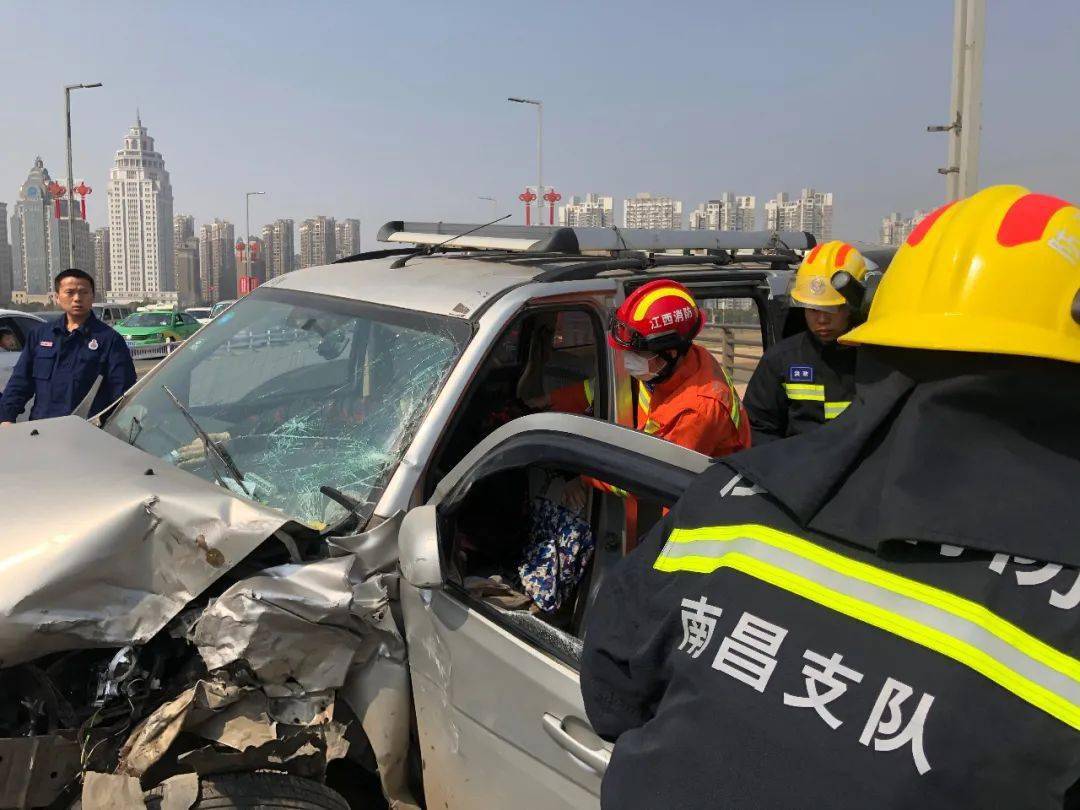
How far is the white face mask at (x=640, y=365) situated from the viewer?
3.16 metres

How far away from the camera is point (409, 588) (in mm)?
2328

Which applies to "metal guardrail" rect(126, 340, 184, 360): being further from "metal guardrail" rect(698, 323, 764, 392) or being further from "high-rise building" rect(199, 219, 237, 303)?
"high-rise building" rect(199, 219, 237, 303)

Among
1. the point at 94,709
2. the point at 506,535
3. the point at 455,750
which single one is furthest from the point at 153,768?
the point at 506,535

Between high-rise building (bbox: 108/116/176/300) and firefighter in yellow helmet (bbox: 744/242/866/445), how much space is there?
8136 cm

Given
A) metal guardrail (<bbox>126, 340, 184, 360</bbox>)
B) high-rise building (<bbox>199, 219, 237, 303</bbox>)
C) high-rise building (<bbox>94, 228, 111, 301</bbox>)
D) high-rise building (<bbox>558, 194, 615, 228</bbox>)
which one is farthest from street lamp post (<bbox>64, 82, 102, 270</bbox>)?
high-rise building (<bbox>94, 228, 111, 301</bbox>)

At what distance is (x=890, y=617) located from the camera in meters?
0.92

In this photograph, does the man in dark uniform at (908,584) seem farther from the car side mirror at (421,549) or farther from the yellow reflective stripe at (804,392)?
the yellow reflective stripe at (804,392)

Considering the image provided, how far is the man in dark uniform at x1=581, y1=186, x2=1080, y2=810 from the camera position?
0.85 meters

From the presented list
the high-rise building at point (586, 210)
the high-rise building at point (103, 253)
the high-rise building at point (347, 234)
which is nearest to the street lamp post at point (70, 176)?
the high-rise building at point (586, 210)

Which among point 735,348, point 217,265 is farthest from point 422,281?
point 217,265

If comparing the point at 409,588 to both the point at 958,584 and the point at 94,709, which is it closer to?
the point at 94,709

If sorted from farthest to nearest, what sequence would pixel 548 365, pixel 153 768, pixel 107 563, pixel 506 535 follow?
pixel 548 365 → pixel 506 535 → pixel 107 563 → pixel 153 768

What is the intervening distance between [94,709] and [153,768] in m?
0.23

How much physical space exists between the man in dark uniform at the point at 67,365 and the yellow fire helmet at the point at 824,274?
12.7ft
